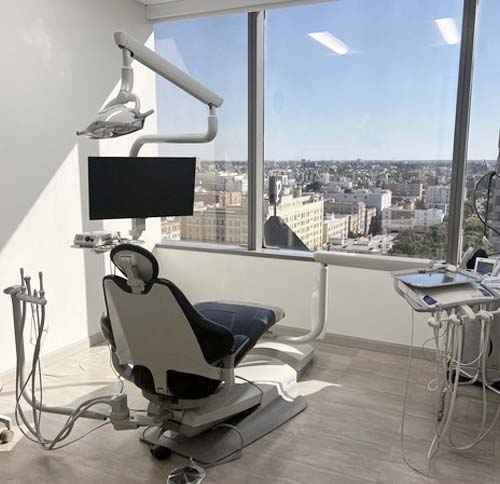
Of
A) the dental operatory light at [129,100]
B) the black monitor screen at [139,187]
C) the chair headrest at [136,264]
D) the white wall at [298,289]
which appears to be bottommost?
the white wall at [298,289]

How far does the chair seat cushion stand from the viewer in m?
2.53

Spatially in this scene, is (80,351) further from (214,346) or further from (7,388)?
(214,346)

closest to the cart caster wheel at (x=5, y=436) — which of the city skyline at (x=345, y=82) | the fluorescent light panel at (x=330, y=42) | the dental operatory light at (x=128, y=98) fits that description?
the dental operatory light at (x=128, y=98)

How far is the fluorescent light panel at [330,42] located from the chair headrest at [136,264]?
7.22ft

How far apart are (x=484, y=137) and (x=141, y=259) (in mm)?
2311

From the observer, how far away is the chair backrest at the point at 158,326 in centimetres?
204

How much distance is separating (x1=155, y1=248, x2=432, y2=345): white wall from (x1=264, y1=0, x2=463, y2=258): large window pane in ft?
0.78

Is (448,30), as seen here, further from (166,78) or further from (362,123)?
(166,78)

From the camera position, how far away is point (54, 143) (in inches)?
125

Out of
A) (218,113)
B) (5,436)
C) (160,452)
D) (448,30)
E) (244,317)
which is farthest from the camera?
(218,113)

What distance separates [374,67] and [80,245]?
2.22 m

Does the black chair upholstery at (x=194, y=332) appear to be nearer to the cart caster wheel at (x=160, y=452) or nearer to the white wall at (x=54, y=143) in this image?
the cart caster wheel at (x=160, y=452)

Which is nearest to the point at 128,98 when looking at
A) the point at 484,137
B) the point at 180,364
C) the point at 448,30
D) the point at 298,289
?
the point at 180,364

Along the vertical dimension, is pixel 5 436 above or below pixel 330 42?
below
